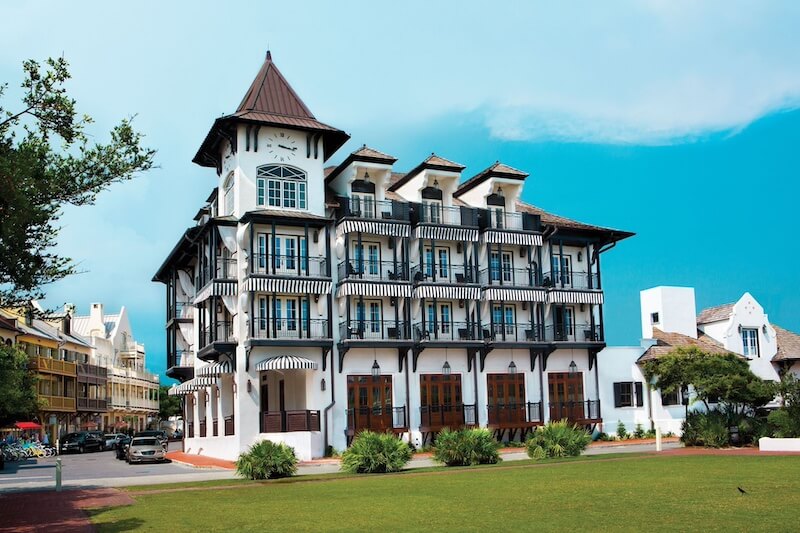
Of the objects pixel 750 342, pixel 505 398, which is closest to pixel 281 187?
pixel 505 398

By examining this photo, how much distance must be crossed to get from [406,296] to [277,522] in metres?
26.1

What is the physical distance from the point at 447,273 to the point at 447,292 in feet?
5.74

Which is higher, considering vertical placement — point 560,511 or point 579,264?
point 579,264

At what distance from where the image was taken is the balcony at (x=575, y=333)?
146 ft

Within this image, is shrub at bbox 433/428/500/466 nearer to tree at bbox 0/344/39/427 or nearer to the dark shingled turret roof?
the dark shingled turret roof

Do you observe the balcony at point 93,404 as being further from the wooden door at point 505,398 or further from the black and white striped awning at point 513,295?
the black and white striped awning at point 513,295

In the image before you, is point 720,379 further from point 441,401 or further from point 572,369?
point 441,401

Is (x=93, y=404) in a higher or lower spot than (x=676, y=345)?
lower

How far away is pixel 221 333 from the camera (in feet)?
133

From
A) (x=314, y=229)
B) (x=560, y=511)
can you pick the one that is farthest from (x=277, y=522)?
(x=314, y=229)

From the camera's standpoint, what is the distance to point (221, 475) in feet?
94.6

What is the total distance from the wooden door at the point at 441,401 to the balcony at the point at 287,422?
6061 mm

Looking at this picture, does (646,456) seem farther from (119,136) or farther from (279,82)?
(279,82)

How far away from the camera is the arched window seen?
3903 cm
